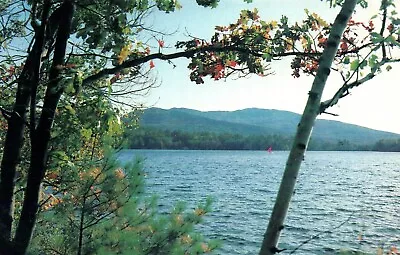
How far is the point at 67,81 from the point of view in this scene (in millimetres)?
4754

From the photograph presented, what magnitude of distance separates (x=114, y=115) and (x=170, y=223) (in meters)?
3.77

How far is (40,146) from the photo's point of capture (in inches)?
234

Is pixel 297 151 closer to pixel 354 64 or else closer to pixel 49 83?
pixel 354 64

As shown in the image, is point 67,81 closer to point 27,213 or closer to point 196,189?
point 27,213

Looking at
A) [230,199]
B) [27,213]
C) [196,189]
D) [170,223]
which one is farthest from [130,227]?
[196,189]

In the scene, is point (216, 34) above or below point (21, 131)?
above

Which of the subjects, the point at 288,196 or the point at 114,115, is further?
the point at 114,115

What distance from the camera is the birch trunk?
9.28ft

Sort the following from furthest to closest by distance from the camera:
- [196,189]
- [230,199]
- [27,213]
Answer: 1. [196,189]
2. [230,199]
3. [27,213]

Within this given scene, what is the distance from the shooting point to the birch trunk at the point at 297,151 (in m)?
2.83

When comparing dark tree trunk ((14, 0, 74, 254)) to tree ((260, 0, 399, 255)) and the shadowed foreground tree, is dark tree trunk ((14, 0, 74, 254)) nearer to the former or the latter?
the shadowed foreground tree

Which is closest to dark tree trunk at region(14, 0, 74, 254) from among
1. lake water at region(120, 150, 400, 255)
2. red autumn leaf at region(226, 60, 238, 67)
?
lake water at region(120, 150, 400, 255)

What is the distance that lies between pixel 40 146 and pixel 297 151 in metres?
3.98

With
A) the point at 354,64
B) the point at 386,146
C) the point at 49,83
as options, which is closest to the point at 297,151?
the point at 354,64
